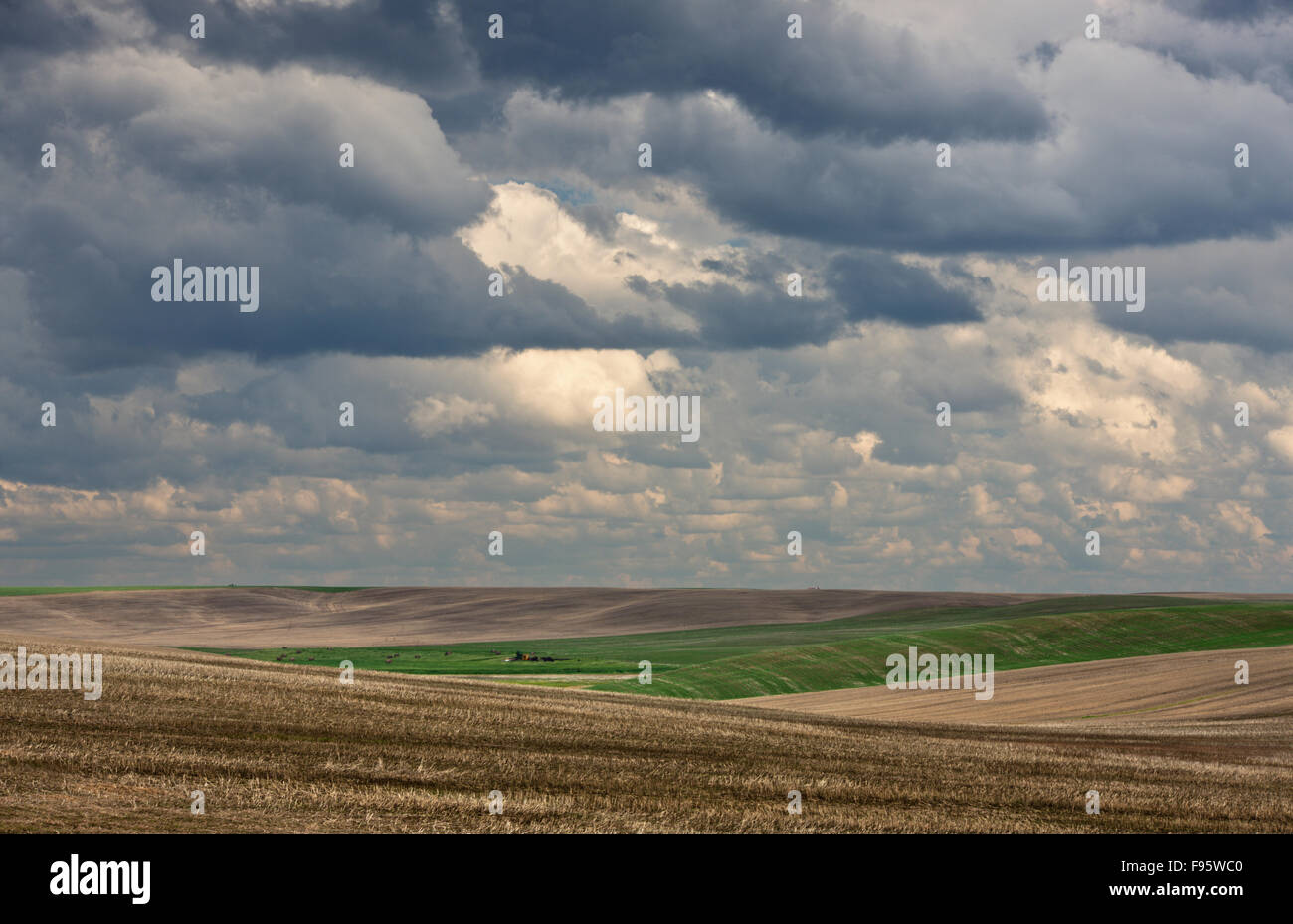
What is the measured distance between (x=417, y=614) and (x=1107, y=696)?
133215 mm

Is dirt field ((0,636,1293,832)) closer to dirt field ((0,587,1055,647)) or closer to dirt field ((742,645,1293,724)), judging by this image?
dirt field ((742,645,1293,724))

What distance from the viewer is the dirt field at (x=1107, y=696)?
62375 mm

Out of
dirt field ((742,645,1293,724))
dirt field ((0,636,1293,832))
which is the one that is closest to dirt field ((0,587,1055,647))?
dirt field ((742,645,1293,724))

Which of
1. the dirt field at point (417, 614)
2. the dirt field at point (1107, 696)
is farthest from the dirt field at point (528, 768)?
the dirt field at point (417, 614)

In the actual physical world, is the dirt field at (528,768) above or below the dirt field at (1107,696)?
above

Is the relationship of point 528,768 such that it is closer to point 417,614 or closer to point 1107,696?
point 1107,696

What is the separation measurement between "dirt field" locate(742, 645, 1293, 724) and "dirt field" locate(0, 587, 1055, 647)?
76.7 m

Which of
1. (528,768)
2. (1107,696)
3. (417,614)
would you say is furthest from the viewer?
(417,614)

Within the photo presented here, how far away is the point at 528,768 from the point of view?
1011 inches

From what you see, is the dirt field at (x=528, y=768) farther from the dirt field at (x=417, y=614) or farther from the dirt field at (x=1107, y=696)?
the dirt field at (x=417, y=614)

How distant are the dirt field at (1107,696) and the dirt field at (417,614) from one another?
76712 mm

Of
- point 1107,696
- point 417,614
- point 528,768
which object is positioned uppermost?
point 528,768

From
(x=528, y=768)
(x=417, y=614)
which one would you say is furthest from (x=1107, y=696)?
(x=417, y=614)
